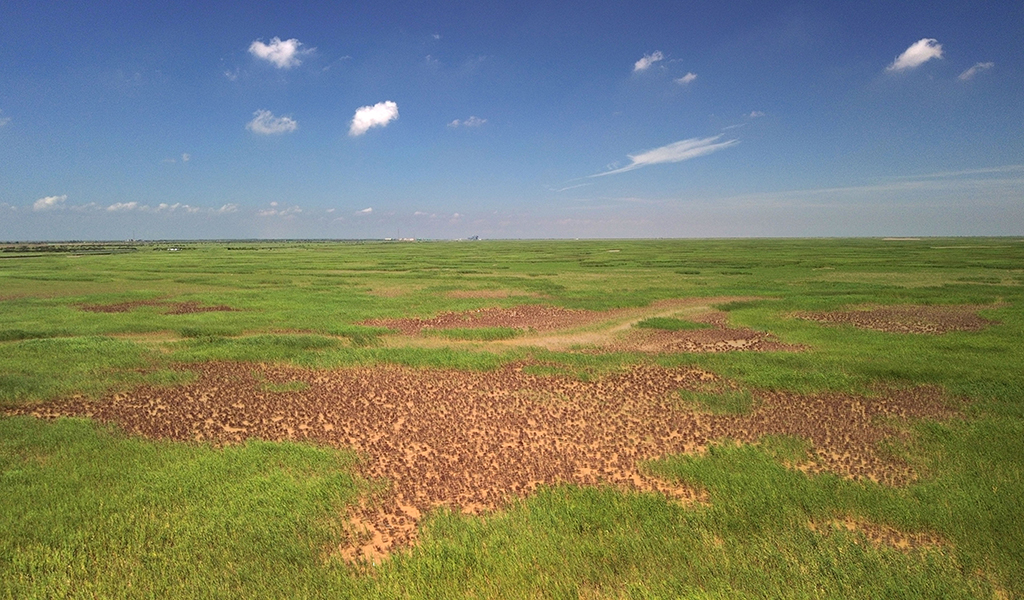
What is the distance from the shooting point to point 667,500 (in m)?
8.00

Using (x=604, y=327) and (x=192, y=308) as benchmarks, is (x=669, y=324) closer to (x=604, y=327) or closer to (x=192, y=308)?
(x=604, y=327)

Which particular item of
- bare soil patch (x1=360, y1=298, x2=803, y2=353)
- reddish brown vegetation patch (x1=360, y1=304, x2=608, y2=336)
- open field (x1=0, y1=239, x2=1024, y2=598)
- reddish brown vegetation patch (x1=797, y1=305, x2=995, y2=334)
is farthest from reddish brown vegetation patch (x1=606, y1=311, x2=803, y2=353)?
reddish brown vegetation patch (x1=797, y1=305, x2=995, y2=334)

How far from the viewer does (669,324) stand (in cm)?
2319

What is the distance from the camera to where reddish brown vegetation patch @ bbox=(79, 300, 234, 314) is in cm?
2623

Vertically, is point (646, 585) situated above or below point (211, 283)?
below

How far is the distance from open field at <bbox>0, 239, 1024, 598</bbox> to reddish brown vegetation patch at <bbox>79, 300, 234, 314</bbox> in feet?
15.7

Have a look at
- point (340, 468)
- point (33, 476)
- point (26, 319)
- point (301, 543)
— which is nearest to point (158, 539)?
point (301, 543)

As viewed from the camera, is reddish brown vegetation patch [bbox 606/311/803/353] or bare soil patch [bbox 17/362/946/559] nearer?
bare soil patch [bbox 17/362/946/559]

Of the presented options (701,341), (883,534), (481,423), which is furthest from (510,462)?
(701,341)

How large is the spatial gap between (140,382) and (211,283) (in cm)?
3197

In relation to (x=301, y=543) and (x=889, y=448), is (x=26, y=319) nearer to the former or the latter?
(x=301, y=543)

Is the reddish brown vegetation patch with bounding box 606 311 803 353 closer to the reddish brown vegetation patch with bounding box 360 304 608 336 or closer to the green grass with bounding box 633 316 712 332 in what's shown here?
the green grass with bounding box 633 316 712 332

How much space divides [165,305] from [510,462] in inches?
1156

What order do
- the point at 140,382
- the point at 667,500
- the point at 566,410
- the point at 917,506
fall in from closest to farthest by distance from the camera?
the point at 917,506 → the point at 667,500 → the point at 566,410 → the point at 140,382
